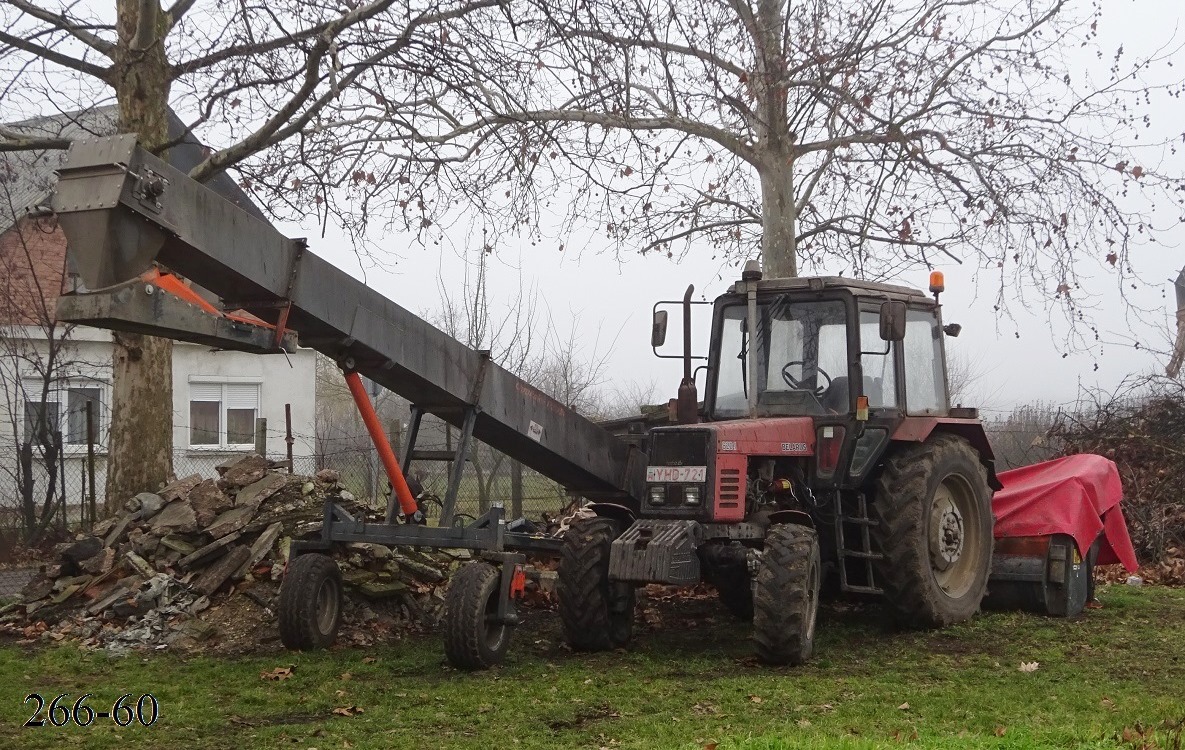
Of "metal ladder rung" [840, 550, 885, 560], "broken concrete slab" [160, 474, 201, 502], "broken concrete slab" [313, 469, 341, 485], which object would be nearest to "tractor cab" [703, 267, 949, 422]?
"metal ladder rung" [840, 550, 885, 560]

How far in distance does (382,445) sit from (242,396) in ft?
51.5

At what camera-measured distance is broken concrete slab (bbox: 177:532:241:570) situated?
9008 mm

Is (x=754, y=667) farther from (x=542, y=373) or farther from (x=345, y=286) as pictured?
(x=542, y=373)

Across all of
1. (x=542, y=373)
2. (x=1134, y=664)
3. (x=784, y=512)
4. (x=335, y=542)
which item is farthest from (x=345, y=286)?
(x=542, y=373)

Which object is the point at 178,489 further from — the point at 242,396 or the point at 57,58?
the point at 242,396

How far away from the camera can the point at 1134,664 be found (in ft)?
23.7

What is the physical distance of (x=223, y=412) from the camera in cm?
2200

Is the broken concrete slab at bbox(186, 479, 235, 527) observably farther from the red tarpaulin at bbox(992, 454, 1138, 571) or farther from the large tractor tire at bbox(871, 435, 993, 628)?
the red tarpaulin at bbox(992, 454, 1138, 571)

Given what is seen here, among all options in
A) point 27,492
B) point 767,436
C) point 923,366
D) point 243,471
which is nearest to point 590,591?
point 767,436

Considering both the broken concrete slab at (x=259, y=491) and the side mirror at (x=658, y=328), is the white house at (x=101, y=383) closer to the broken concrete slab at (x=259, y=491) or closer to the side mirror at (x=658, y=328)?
the broken concrete slab at (x=259, y=491)

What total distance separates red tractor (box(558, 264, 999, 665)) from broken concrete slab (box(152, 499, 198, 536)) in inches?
139

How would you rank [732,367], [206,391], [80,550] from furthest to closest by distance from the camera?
[206,391], [80,550], [732,367]

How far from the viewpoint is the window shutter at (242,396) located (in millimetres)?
22141

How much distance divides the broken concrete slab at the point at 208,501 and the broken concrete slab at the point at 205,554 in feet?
1.22
